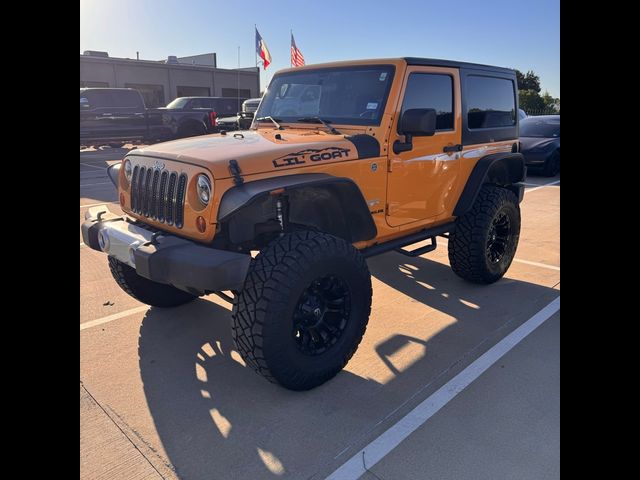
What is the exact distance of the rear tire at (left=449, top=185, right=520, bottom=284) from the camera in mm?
4207

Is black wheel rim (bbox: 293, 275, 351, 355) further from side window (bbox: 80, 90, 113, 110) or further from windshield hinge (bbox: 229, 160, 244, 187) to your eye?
side window (bbox: 80, 90, 113, 110)

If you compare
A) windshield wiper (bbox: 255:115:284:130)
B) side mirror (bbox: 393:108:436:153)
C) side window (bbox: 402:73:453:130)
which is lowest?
side mirror (bbox: 393:108:436:153)

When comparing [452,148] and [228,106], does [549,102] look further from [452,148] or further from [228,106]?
[452,148]

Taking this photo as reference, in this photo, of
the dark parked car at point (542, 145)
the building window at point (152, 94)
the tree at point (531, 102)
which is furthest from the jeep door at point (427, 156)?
the tree at point (531, 102)

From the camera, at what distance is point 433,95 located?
381 cm

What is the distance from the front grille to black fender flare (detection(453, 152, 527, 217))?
2426mm

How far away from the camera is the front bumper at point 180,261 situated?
244 centimetres

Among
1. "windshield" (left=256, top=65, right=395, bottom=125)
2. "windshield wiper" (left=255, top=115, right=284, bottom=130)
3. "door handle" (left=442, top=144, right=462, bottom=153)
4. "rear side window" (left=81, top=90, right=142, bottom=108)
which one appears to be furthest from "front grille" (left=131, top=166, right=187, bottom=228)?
"rear side window" (left=81, top=90, right=142, bottom=108)

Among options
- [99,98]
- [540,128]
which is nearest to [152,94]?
[99,98]

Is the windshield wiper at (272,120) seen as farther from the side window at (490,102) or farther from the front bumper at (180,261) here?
the side window at (490,102)

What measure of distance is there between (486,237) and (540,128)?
9.89 metres

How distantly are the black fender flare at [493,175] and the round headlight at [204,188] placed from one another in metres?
2.37
